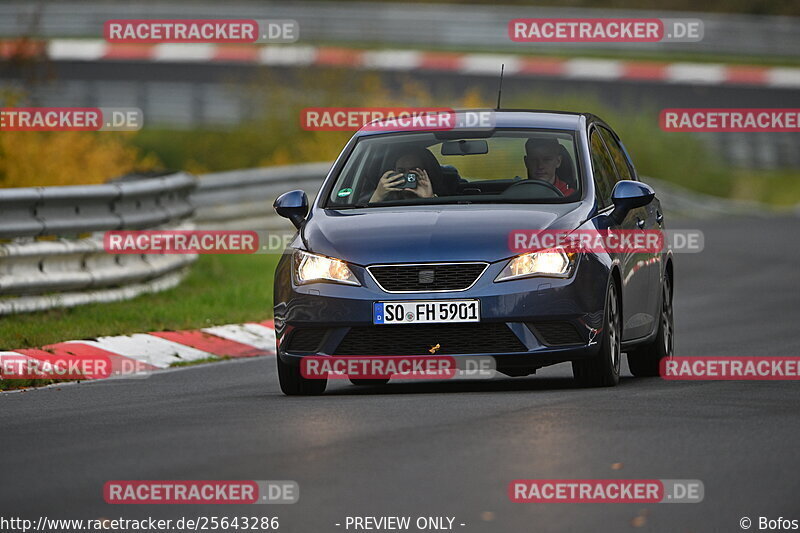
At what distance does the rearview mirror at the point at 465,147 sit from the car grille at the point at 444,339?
60.3 inches

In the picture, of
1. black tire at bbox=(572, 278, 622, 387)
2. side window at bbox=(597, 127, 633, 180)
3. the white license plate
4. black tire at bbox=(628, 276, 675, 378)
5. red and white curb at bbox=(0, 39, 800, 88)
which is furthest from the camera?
red and white curb at bbox=(0, 39, 800, 88)

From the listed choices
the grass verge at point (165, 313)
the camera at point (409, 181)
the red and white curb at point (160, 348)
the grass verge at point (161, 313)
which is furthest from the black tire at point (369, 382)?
the grass verge at point (165, 313)

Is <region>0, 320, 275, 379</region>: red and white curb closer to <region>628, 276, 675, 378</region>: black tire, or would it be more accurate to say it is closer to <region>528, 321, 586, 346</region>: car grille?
<region>628, 276, 675, 378</region>: black tire

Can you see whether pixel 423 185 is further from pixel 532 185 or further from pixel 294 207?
pixel 294 207

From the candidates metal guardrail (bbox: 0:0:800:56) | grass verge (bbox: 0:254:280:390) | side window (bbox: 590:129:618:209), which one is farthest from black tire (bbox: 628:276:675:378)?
metal guardrail (bbox: 0:0:800:56)

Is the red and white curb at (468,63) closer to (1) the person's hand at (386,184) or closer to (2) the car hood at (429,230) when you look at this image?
(1) the person's hand at (386,184)

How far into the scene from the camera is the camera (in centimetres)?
1195

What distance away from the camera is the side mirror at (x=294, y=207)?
39.1ft

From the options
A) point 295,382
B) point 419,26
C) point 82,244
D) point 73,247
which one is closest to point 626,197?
point 295,382

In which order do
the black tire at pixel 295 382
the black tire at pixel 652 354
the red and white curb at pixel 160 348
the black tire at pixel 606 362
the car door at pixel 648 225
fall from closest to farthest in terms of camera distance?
the black tire at pixel 606 362, the black tire at pixel 295 382, the car door at pixel 648 225, the black tire at pixel 652 354, the red and white curb at pixel 160 348

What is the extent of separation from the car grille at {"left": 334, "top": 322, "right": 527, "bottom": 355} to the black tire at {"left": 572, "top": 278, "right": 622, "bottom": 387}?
0.49 m

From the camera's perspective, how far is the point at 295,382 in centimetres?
1130

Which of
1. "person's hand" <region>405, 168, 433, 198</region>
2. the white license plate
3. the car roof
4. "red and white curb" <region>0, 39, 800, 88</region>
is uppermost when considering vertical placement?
"red and white curb" <region>0, 39, 800, 88</region>

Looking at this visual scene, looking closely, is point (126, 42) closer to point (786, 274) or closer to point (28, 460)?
point (786, 274)
